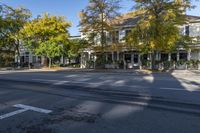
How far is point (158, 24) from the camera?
90.5ft

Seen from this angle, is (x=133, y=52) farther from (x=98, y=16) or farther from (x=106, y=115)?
(x=106, y=115)

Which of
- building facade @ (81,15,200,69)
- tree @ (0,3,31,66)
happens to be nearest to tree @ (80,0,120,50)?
building facade @ (81,15,200,69)

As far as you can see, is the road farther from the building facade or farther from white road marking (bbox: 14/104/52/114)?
the building facade

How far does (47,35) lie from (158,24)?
2137 centimetres

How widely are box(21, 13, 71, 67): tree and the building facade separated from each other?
5264mm

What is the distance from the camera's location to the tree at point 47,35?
132ft

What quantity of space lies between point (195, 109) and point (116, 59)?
3249 cm

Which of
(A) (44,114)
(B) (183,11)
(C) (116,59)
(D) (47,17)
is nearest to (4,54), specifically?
(D) (47,17)

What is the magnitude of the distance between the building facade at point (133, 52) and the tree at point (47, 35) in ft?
17.3

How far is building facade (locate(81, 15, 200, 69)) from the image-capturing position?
113ft

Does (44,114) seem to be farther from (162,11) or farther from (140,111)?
(162,11)

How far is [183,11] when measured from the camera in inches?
1110

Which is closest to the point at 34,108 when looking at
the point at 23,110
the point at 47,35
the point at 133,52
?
the point at 23,110

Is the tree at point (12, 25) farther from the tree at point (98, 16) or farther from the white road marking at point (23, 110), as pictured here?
the white road marking at point (23, 110)
